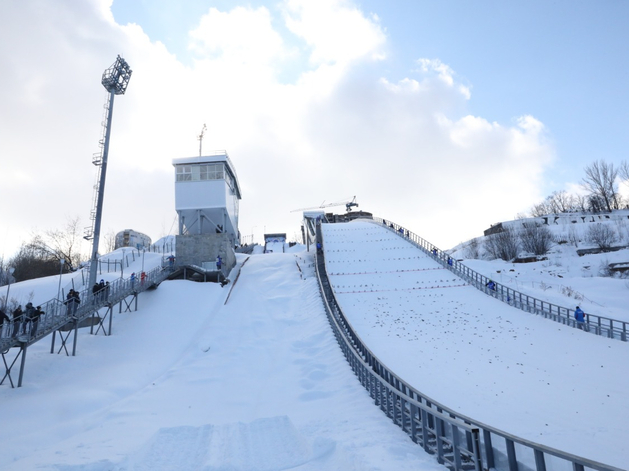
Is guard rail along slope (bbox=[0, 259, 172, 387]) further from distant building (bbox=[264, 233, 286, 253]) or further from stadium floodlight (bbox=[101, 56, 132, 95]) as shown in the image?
distant building (bbox=[264, 233, 286, 253])

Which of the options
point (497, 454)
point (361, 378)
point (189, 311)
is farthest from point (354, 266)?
point (497, 454)

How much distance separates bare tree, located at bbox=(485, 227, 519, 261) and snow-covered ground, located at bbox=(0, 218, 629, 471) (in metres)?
33.5

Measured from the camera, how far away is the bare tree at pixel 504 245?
60.3m

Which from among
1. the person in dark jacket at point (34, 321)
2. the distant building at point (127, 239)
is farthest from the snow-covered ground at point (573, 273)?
the distant building at point (127, 239)

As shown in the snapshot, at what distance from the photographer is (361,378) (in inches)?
488

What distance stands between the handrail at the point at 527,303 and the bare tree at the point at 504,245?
23196 mm

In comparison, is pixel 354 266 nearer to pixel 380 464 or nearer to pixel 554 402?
pixel 554 402

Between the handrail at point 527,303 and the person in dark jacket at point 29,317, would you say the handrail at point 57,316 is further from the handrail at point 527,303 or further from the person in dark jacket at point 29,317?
the handrail at point 527,303

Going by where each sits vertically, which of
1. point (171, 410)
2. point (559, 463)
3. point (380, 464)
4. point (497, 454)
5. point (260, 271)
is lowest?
point (171, 410)

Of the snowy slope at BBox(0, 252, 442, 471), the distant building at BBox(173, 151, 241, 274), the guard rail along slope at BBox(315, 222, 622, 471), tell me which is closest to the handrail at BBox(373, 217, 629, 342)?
the snowy slope at BBox(0, 252, 442, 471)

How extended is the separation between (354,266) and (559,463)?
92.6ft

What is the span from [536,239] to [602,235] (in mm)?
7697

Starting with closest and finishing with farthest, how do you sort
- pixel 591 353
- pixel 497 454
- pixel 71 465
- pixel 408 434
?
1. pixel 497 454
2. pixel 71 465
3. pixel 408 434
4. pixel 591 353

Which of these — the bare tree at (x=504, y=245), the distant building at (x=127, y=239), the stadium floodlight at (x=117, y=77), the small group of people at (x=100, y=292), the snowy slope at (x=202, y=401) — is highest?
the stadium floodlight at (x=117, y=77)
